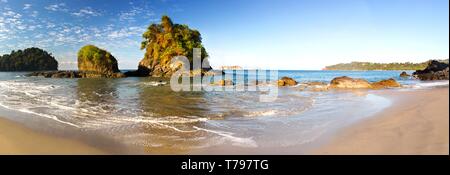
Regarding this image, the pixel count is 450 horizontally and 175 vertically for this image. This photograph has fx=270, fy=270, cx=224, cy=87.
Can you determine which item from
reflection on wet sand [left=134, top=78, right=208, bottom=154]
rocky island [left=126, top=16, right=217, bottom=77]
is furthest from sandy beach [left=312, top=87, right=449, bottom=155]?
rocky island [left=126, top=16, right=217, bottom=77]

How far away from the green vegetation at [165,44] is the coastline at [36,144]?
165 feet

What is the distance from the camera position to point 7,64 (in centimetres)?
9088

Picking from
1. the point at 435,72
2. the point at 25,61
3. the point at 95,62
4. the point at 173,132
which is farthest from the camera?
the point at 25,61

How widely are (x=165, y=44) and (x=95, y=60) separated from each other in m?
14.8

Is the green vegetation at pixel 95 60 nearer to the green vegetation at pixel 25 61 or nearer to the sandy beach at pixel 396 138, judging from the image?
the green vegetation at pixel 25 61

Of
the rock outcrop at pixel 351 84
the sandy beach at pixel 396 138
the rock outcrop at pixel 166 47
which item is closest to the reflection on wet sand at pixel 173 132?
the sandy beach at pixel 396 138

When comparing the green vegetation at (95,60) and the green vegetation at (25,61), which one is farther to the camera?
the green vegetation at (25,61)

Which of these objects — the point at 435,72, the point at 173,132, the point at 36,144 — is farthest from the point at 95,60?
the point at 435,72

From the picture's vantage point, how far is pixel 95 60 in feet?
173

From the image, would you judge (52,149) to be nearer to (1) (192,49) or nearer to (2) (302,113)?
(2) (302,113)

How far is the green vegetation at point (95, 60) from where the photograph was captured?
52.5m

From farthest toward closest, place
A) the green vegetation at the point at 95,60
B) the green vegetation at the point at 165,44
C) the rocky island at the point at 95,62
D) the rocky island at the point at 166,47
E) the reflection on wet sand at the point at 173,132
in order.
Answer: the green vegetation at the point at 165,44
the rocky island at the point at 166,47
the green vegetation at the point at 95,60
the rocky island at the point at 95,62
the reflection on wet sand at the point at 173,132

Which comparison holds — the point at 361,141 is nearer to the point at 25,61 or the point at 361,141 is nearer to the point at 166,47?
the point at 166,47
